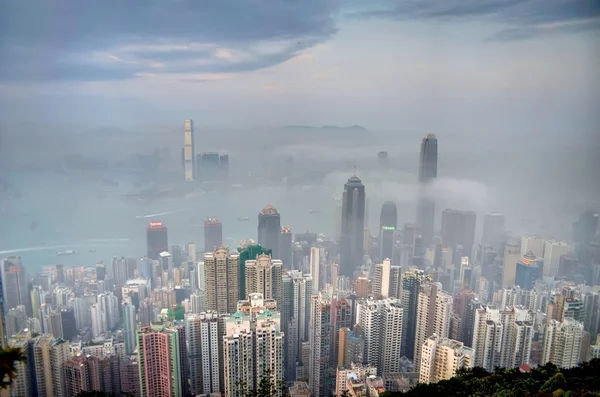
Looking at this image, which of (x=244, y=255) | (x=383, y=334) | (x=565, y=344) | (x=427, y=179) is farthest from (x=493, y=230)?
(x=244, y=255)

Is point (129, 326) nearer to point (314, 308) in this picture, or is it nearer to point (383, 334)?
point (314, 308)

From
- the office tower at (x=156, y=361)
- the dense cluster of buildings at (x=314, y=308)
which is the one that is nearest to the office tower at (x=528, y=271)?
the dense cluster of buildings at (x=314, y=308)

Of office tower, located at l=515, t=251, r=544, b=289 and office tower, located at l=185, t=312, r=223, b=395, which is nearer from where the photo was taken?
office tower, located at l=185, t=312, r=223, b=395

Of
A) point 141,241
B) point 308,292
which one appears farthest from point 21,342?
point 308,292

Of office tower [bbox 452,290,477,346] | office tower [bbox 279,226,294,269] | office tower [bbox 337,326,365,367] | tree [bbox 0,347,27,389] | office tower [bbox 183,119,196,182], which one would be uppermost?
office tower [bbox 183,119,196,182]

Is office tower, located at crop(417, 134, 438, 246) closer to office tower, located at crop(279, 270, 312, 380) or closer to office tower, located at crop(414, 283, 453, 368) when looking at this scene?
office tower, located at crop(414, 283, 453, 368)

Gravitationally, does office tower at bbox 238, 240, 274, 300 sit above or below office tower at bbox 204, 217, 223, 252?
below

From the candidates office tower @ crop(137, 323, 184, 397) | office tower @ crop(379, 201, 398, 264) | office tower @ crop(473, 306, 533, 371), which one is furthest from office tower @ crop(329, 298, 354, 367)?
office tower @ crop(137, 323, 184, 397)
